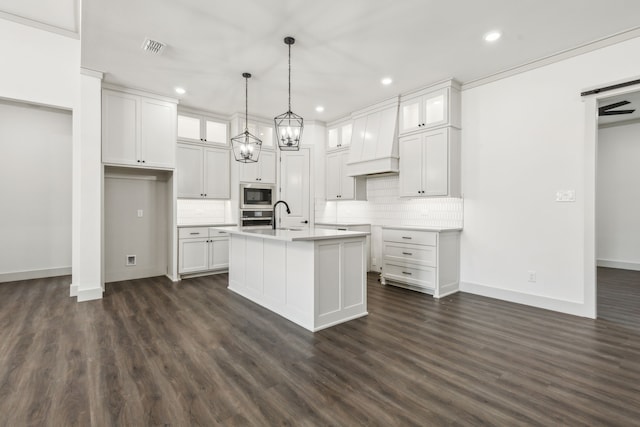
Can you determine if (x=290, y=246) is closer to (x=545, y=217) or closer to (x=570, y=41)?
(x=545, y=217)

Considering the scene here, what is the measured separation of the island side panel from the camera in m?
3.08

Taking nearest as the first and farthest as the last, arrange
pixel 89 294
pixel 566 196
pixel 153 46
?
pixel 153 46
pixel 566 196
pixel 89 294

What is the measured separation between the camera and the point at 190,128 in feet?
19.0

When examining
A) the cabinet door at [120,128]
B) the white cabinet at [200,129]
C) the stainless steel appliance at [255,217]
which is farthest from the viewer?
the stainless steel appliance at [255,217]

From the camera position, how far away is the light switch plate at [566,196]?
3562mm

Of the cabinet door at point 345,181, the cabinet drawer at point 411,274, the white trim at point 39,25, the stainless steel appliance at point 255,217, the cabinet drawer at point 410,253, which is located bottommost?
the cabinet drawer at point 411,274

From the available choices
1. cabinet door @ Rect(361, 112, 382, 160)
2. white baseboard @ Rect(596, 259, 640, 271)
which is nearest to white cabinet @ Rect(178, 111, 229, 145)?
cabinet door @ Rect(361, 112, 382, 160)

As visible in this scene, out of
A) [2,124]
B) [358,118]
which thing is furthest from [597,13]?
[2,124]

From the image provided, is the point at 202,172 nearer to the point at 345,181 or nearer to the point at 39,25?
the point at 345,181

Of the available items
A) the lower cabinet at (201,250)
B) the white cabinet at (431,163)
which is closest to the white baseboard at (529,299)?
the white cabinet at (431,163)

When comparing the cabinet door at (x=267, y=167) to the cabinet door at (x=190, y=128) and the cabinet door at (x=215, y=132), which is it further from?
the cabinet door at (x=190, y=128)

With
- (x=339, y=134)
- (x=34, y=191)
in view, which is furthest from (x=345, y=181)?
(x=34, y=191)

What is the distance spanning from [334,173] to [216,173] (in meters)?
2.32

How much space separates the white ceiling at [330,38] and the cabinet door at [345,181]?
160 cm
